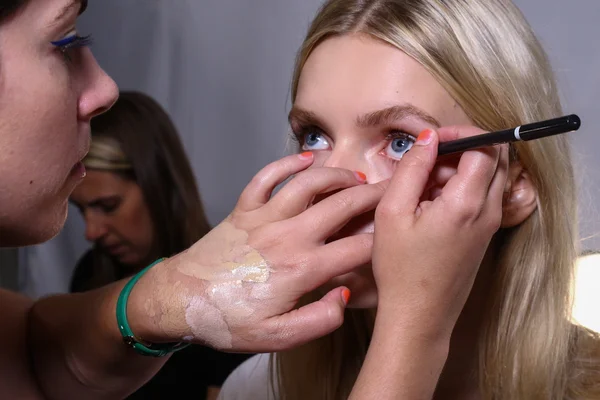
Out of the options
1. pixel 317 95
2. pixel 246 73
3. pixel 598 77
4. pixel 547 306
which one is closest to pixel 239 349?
pixel 317 95

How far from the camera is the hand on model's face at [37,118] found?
814 millimetres

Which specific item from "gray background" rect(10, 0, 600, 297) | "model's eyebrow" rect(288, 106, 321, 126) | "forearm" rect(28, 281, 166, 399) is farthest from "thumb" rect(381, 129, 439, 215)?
"gray background" rect(10, 0, 600, 297)

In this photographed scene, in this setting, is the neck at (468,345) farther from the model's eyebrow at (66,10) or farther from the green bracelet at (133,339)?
the model's eyebrow at (66,10)

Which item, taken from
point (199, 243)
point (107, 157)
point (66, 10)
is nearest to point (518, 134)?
point (199, 243)

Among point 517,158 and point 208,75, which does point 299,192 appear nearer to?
point 517,158

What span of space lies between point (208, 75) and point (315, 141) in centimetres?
97

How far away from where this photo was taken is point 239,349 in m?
0.87

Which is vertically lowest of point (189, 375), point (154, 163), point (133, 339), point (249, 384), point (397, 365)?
point (189, 375)

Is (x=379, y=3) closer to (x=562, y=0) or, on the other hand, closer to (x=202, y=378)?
(x=562, y=0)

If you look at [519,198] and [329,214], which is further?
[519,198]

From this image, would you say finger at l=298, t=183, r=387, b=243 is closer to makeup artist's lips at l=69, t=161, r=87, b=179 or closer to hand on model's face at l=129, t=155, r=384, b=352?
hand on model's face at l=129, t=155, r=384, b=352

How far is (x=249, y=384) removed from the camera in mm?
1357

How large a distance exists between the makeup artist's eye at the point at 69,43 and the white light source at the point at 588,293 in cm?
87

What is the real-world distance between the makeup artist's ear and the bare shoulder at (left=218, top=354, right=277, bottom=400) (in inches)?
21.2
